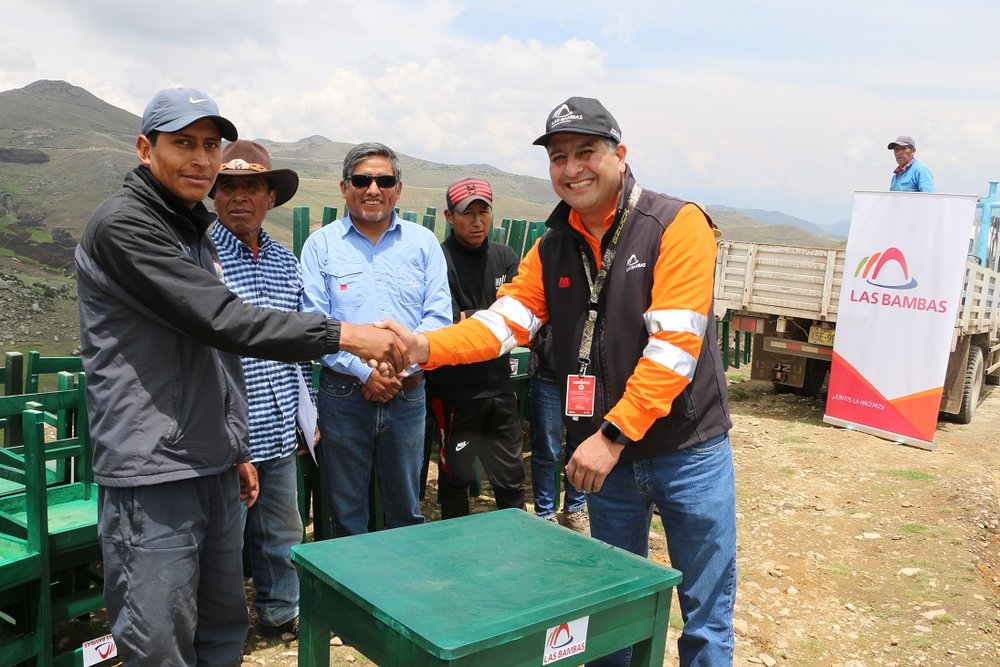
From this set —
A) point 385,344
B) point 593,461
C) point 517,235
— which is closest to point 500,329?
point 385,344

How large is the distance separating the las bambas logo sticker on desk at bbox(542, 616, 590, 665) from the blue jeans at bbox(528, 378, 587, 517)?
2859 millimetres

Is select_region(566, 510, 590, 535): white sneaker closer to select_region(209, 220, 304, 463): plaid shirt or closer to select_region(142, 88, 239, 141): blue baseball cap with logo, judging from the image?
select_region(209, 220, 304, 463): plaid shirt

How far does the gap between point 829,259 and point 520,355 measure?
4847 mm

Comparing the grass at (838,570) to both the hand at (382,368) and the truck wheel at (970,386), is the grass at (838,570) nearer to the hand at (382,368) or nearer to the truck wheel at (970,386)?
the hand at (382,368)

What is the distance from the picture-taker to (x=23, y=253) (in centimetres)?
1919

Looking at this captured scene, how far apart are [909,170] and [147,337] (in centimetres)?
922

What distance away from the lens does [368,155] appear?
3.60m

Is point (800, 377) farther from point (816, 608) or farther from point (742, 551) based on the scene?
point (816, 608)

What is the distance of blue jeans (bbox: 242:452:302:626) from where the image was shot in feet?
10.6

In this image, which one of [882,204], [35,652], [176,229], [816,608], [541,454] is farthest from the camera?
[882,204]

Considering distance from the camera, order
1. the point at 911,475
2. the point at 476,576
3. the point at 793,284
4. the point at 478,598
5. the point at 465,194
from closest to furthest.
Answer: the point at 478,598 → the point at 476,576 → the point at 465,194 → the point at 911,475 → the point at 793,284

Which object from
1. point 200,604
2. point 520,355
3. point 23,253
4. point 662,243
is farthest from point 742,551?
point 23,253

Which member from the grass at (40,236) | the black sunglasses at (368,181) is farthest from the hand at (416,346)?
the grass at (40,236)

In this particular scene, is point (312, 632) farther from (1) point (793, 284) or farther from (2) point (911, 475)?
(1) point (793, 284)
